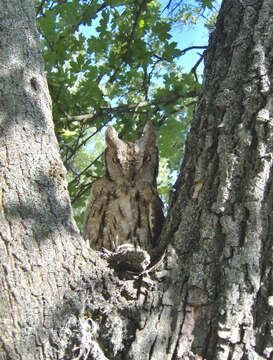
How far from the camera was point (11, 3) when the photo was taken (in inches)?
75.6

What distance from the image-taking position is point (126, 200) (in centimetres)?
291

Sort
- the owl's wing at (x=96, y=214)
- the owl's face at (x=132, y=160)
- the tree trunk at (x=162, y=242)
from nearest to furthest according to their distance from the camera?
the tree trunk at (x=162, y=242) → the owl's wing at (x=96, y=214) → the owl's face at (x=132, y=160)

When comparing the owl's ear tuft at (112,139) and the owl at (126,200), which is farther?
the owl's ear tuft at (112,139)

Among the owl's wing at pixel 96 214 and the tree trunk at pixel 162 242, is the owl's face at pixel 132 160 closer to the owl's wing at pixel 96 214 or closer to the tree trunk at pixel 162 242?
the owl's wing at pixel 96 214

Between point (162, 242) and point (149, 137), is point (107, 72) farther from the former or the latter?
point (162, 242)

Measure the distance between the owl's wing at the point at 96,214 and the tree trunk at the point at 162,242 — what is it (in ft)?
3.40

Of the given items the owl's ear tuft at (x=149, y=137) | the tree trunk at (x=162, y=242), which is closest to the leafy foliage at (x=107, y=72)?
the owl's ear tuft at (x=149, y=137)

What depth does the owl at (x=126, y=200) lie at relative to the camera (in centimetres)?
270

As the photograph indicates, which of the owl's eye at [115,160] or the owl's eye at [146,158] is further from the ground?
the owl's eye at [146,158]

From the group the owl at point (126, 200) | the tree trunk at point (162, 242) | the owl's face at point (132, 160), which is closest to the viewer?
the tree trunk at point (162, 242)

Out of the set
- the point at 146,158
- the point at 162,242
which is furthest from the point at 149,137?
the point at 162,242

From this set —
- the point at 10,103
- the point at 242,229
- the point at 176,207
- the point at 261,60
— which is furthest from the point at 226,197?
the point at 10,103

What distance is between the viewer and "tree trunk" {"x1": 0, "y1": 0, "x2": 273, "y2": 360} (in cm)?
133

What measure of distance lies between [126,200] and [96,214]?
0.26 metres
